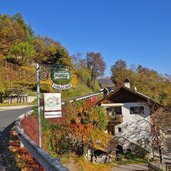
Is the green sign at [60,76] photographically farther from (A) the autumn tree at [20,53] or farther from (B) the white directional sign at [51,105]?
(A) the autumn tree at [20,53]

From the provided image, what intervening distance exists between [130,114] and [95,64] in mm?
55042

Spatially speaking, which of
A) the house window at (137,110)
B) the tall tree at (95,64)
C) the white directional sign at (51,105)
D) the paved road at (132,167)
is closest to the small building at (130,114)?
the house window at (137,110)

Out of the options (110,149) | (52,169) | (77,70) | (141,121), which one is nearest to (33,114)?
(110,149)

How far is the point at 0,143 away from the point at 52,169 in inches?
328

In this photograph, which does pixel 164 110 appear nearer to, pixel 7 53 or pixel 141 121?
pixel 141 121

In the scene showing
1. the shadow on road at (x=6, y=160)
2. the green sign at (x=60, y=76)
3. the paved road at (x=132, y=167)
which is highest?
the green sign at (x=60, y=76)

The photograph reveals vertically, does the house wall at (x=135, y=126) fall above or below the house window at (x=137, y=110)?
below

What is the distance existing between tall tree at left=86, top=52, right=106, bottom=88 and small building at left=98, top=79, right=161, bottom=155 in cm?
5219

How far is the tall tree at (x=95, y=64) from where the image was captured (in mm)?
92875

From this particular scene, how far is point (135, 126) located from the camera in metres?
40.1

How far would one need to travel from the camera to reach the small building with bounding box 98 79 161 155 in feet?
130

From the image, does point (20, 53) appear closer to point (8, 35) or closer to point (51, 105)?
point (8, 35)

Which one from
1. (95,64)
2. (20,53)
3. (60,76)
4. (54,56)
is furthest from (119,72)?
(60,76)

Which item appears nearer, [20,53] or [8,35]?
[20,53]
